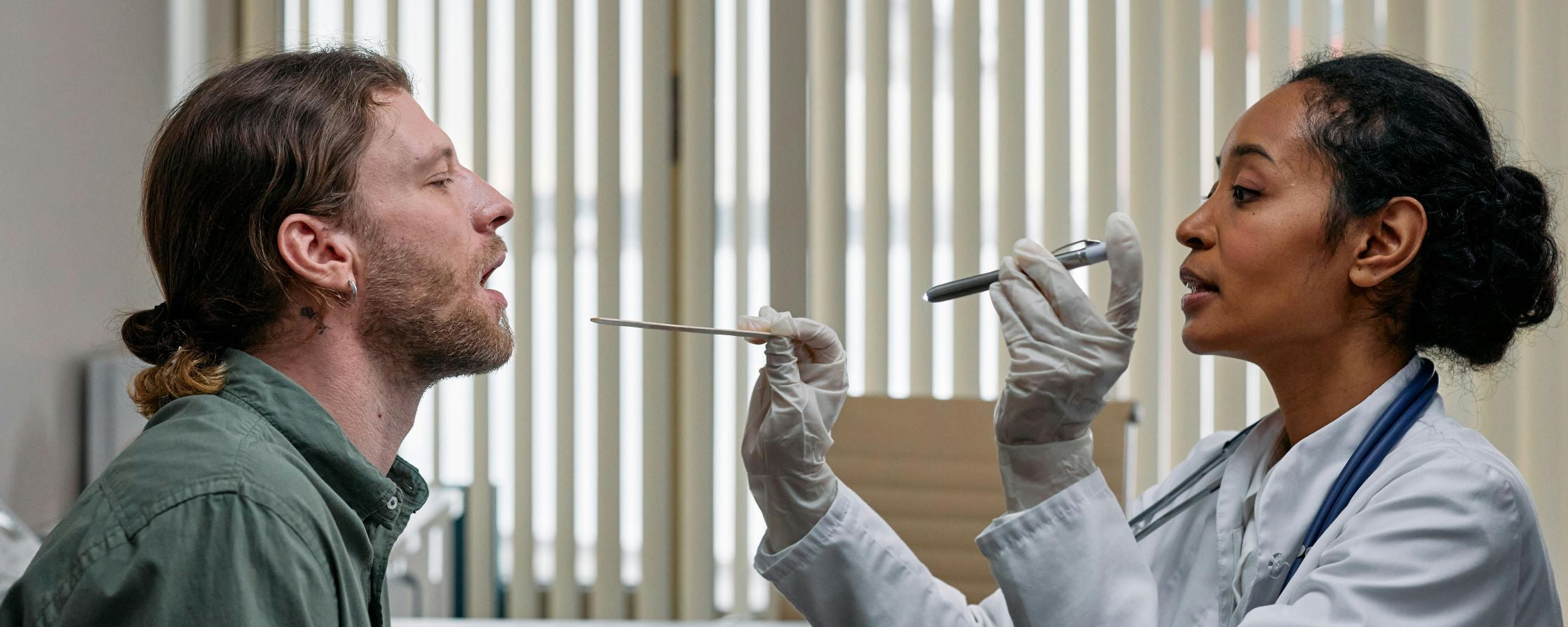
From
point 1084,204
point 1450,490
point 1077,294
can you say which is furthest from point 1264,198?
point 1084,204

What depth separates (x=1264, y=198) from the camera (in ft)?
4.20

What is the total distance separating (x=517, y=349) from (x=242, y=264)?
1.97 metres

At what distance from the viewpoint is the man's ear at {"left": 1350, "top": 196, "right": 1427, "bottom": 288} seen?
1.22m

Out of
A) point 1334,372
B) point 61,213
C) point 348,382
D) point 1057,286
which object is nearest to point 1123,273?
point 1057,286

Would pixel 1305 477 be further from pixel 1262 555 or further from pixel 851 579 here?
pixel 851 579

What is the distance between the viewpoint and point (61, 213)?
2559mm

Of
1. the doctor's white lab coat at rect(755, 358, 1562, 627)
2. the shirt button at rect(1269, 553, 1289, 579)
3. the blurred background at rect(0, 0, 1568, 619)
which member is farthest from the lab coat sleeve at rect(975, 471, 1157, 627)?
the blurred background at rect(0, 0, 1568, 619)

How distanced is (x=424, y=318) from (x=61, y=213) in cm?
187

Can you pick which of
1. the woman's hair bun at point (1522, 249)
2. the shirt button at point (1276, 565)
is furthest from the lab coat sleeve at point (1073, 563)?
the woman's hair bun at point (1522, 249)

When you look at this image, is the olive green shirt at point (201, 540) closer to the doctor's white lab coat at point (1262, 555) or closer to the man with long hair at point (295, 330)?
the man with long hair at point (295, 330)

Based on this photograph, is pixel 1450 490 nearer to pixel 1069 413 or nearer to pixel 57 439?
pixel 1069 413

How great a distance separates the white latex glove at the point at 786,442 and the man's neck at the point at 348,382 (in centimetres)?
40

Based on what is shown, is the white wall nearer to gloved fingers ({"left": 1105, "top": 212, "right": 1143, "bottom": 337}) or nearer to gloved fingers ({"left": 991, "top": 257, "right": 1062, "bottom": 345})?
gloved fingers ({"left": 991, "top": 257, "right": 1062, "bottom": 345})

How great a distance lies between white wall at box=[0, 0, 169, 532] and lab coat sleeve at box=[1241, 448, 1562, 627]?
2188 mm
